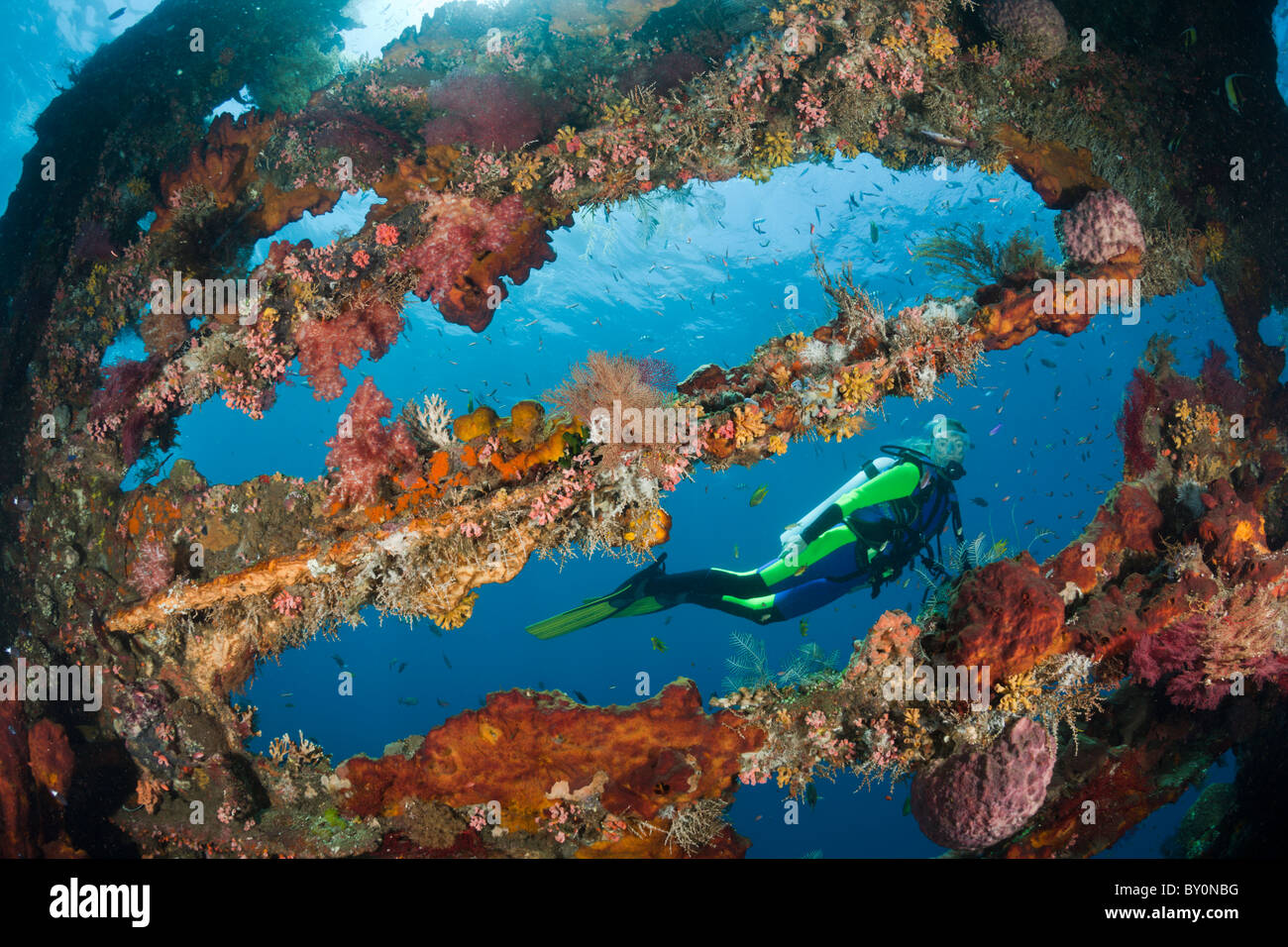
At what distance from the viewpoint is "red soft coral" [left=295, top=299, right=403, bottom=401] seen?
654cm

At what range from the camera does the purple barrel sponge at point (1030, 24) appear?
6.71 metres

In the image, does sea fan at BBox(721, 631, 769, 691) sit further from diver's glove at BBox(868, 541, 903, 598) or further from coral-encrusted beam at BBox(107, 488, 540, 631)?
coral-encrusted beam at BBox(107, 488, 540, 631)

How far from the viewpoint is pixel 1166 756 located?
673 centimetres

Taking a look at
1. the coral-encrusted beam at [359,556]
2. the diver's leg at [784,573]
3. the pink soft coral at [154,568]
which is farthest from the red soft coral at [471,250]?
the diver's leg at [784,573]

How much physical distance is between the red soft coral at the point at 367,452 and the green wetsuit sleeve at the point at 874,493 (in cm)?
620

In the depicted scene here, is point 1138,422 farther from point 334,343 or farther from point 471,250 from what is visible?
point 334,343

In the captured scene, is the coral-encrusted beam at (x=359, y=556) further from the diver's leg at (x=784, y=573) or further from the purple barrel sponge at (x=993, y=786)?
the purple barrel sponge at (x=993, y=786)

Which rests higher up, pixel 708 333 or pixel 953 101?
pixel 708 333

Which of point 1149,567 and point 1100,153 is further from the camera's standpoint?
point 1100,153

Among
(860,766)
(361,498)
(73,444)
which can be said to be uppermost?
(73,444)
